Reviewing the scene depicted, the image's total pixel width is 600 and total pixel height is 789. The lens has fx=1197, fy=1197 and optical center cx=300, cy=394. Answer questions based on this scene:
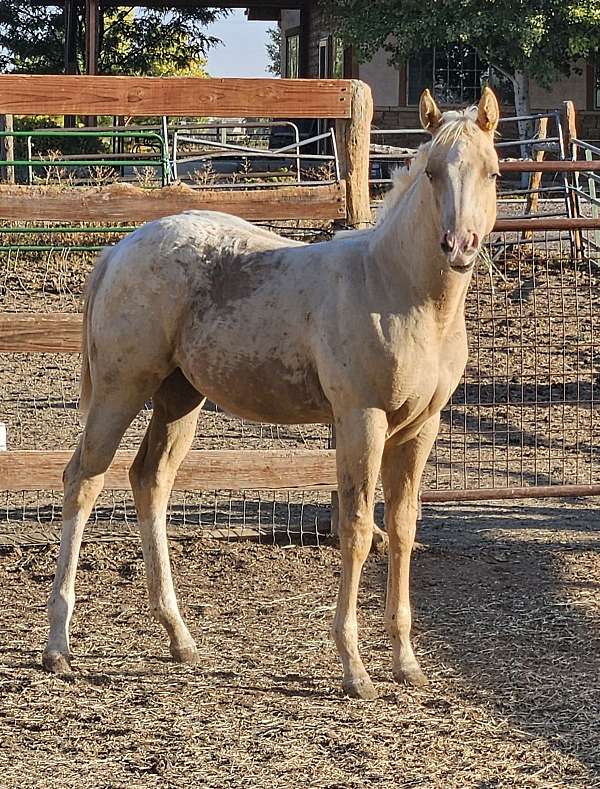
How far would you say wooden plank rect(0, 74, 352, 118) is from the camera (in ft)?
17.6

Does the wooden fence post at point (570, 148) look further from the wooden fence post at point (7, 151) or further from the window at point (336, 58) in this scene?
the window at point (336, 58)

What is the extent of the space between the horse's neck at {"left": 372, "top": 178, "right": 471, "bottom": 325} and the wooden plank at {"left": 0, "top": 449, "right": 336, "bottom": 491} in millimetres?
1888

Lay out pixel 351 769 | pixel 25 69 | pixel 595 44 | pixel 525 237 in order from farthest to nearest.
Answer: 1. pixel 25 69
2. pixel 595 44
3. pixel 525 237
4. pixel 351 769

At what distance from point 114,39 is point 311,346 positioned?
20.4 metres

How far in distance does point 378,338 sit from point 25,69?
20.8m

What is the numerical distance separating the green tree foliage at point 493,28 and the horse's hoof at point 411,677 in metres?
16.4

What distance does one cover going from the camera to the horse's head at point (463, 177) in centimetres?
355

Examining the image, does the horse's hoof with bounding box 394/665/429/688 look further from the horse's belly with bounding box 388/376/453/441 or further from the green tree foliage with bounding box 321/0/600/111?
the green tree foliage with bounding box 321/0/600/111

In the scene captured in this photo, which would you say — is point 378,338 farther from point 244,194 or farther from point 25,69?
point 25,69

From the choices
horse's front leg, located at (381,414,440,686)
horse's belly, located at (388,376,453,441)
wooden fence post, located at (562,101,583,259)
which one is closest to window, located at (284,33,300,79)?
wooden fence post, located at (562,101,583,259)

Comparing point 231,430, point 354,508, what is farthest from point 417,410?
point 231,430

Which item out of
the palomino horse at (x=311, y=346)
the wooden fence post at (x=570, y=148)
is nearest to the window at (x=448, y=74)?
the wooden fence post at (x=570, y=148)

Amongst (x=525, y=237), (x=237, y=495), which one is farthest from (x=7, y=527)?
(x=525, y=237)

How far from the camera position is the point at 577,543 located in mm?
5980
